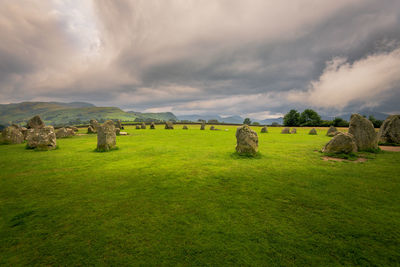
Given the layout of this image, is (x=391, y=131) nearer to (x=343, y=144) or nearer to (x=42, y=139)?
(x=343, y=144)

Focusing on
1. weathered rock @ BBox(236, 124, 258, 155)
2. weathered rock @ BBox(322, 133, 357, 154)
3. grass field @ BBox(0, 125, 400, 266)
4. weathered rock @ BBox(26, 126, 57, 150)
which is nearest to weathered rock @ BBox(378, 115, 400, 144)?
weathered rock @ BBox(322, 133, 357, 154)

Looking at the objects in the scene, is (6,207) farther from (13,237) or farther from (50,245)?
(50,245)

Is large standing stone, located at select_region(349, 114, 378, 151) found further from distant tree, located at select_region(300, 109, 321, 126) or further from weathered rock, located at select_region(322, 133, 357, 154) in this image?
distant tree, located at select_region(300, 109, 321, 126)

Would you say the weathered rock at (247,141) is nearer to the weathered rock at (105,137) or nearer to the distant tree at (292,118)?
the weathered rock at (105,137)

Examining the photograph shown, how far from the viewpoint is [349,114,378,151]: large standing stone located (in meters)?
10.1

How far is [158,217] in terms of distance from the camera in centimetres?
378

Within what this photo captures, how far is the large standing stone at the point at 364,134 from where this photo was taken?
33.3 feet

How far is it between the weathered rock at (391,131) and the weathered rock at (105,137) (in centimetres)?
2164

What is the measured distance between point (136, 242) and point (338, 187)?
Answer: 6223 millimetres

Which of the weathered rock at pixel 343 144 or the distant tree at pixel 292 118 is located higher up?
the distant tree at pixel 292 118

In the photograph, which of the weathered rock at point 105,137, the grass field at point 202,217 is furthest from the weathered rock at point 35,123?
the grass field at point 202,217

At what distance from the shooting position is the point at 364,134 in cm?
1034

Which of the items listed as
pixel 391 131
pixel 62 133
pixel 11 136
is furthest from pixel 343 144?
pixel 62 133

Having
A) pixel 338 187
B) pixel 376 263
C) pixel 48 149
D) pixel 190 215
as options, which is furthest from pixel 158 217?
pixel 48 149
